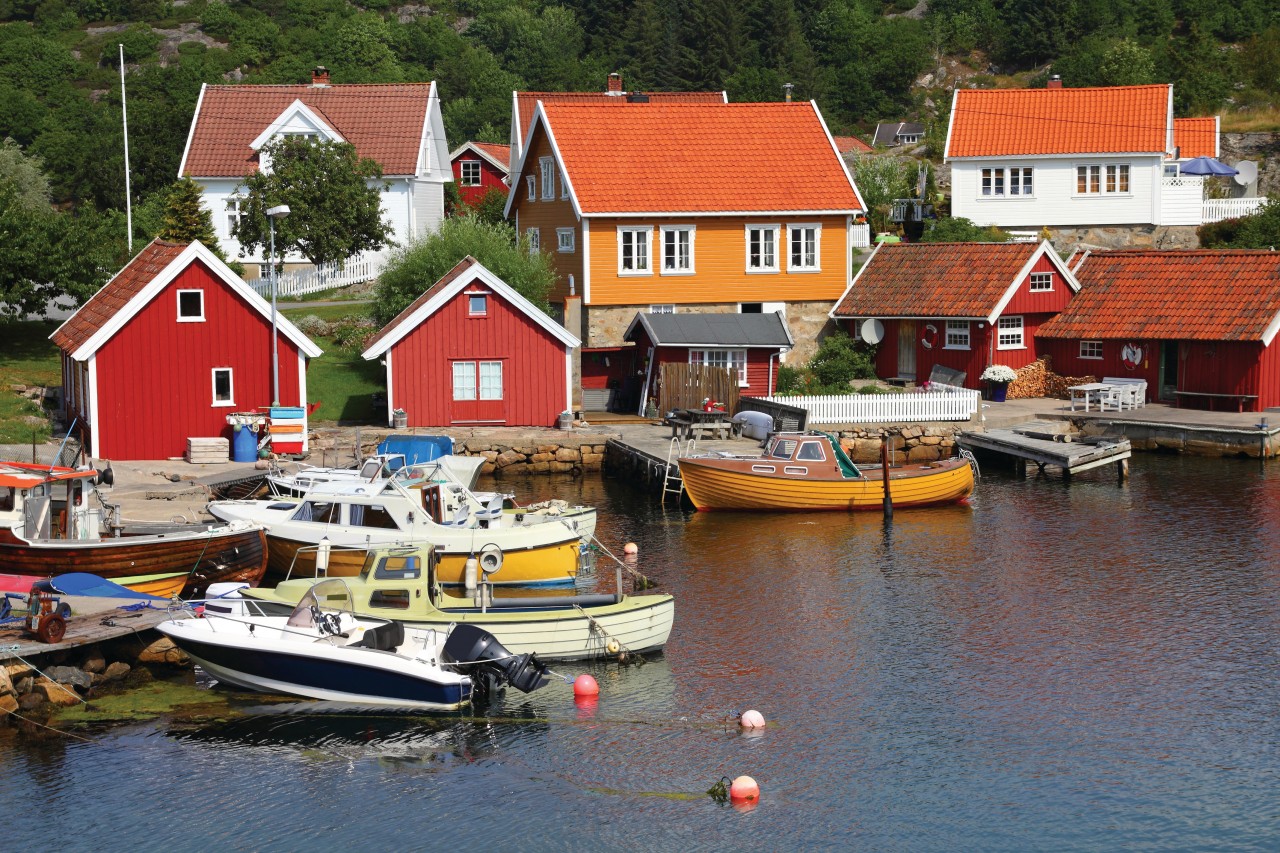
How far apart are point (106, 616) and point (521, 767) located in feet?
25.4

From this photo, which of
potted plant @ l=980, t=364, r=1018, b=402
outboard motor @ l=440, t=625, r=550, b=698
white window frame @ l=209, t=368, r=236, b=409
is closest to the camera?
outboard motor @ l=440, t=625, r=550, b=698

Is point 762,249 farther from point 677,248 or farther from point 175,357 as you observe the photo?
point 175,357

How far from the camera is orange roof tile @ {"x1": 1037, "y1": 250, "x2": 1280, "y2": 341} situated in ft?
143

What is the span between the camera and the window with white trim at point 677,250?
48281mm

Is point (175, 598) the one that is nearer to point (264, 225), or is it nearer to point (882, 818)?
point (882, 818)

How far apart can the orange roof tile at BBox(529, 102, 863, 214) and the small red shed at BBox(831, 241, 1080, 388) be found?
9.71 feet

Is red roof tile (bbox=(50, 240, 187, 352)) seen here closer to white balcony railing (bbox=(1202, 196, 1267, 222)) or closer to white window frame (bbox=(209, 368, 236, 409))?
white window frame (bbox=(209, 368, 236, 409))

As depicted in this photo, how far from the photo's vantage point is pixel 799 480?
115 ft

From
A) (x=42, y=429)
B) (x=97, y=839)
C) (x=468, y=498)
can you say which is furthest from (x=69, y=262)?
(x=97, y=839)

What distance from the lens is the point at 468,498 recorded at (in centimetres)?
2867

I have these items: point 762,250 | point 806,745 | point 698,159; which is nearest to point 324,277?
point 698,159

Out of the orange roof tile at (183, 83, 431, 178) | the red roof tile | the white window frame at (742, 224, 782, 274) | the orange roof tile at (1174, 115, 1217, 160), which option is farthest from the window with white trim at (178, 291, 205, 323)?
the orange roof tile at (1174, 115, 1217, 160)

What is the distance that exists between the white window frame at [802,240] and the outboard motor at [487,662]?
95.7ft

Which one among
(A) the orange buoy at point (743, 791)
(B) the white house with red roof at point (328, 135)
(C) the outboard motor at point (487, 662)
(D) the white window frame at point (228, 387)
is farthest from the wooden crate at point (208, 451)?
(B) the white house with red roof at point (328, 135)
